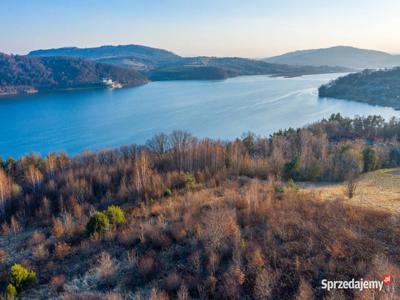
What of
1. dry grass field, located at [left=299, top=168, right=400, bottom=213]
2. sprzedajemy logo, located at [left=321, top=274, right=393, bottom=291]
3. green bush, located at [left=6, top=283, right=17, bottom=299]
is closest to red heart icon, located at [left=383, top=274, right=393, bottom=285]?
sprzedajemy logo, located at [left=321, top=274, right=393, bottom=291]

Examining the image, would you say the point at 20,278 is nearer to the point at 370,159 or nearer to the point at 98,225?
the point at 98,225

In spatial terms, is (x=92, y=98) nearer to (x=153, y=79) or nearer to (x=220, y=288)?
(x=153, y=79)

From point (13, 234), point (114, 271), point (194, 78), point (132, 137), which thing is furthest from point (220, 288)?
point (194, 78)

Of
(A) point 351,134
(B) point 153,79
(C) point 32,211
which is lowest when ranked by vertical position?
(C) point 32,211

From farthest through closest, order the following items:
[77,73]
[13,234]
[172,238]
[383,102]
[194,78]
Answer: [194,78] < [77,73] < [383,102] < [13,234] < [172,238]

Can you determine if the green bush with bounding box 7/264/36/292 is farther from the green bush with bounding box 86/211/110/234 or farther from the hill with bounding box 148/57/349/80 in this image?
the hill with bounding box 148/57/349/80

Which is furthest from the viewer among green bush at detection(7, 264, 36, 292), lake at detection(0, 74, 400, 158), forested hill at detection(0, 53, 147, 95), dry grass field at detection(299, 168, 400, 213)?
forested hill at detection(0, 53, 147, 95)
